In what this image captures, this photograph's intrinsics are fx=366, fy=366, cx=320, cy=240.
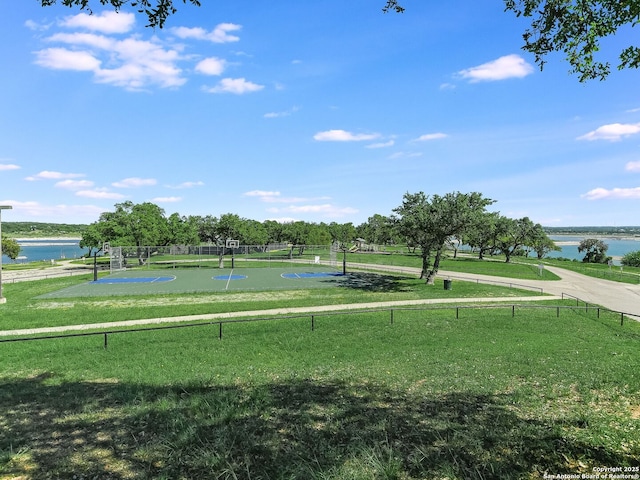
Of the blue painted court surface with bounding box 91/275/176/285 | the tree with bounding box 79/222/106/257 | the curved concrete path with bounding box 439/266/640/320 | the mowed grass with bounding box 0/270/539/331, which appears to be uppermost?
the tree with bounding box 79/222/106/257

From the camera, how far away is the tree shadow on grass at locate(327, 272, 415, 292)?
35.1 metres

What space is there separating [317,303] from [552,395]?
1905cm

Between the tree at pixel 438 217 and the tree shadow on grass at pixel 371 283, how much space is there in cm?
465

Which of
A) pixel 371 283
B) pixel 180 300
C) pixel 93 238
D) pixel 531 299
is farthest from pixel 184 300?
pixel 93 238

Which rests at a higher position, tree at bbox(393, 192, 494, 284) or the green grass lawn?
tree at bbox(393, 192, 494, 284)

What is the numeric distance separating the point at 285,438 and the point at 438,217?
31329mm

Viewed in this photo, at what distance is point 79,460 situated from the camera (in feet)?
16.4

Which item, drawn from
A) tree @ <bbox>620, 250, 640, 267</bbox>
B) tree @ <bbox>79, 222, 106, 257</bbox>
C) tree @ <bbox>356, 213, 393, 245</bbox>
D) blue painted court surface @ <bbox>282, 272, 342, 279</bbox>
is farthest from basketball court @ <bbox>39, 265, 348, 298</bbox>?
tree @ <bbox>620, 250, 640, 267</bbox>

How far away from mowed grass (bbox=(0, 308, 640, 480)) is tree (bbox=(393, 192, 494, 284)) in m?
20.2

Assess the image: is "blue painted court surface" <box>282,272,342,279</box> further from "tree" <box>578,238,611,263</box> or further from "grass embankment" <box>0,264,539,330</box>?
"tree" <box>578,238,611,263</box>

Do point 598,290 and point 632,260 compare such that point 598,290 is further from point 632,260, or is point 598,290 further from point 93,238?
point 93,238

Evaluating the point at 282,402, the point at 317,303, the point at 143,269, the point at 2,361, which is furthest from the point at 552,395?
the point at 143,269

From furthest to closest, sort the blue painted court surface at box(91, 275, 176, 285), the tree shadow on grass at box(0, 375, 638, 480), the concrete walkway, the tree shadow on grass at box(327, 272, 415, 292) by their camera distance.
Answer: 1. the blue painted court surface at box(91, 275, 176, 285)
2. the tree shadow on grass at box(327, 272, 415, 292)
3. the concrete walkway
4. the tree shadow on grass at box(0, 375, 638, 480)

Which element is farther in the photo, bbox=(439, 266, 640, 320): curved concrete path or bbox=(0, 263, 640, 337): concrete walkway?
bbox=(439, 266, 640, 320): curved concrete path
